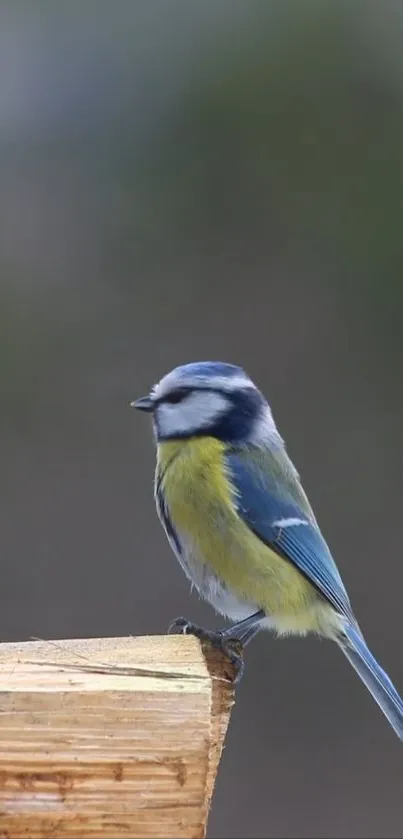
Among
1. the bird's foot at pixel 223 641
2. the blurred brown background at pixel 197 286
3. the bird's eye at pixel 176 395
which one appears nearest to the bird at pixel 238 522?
the bird's eye at pixel 176 395

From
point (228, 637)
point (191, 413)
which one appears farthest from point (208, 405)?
point (228, 637)

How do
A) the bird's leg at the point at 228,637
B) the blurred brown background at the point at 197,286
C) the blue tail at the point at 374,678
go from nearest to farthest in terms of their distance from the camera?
the bird's leg at the point at 228,637, the blue tail at the point at 374,678, the blurred brown background at the point at 197,286

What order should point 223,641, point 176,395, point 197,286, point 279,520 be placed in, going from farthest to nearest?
point 197,286, point 279,520, point 176,395, point 223,641

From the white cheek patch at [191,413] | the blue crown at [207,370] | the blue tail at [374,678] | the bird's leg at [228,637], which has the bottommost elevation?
the blue tail at [374,678]

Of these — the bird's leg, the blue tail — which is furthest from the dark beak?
the blue tail

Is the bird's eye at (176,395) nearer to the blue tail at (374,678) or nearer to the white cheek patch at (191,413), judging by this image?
the white cheek patch at (191,413)

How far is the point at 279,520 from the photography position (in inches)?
68.1

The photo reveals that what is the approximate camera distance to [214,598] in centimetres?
163

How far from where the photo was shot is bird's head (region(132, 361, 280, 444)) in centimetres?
161

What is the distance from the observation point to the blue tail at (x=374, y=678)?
1.59 m

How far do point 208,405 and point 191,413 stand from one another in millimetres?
29

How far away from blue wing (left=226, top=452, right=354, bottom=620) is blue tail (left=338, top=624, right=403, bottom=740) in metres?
0.04

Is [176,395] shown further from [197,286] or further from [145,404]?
[197,286]

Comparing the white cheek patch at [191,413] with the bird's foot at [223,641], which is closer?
the bird's foot at [223,641]
